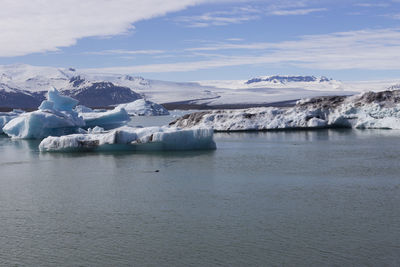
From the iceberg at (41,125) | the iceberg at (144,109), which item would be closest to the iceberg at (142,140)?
the iceberg at (41,125)

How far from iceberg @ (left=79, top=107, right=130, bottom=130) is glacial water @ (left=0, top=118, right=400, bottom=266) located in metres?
14.6

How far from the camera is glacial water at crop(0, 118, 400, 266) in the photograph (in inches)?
225

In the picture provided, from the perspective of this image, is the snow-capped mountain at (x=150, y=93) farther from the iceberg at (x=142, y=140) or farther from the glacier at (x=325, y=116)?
the iceberg at (x=142, y=140)

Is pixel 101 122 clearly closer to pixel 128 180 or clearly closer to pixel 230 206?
pixel 128 180

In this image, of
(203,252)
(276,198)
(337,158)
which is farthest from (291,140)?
(203,252)

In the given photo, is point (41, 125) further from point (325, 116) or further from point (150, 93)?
point (150, 93)

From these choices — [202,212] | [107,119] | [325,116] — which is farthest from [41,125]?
[202,212]

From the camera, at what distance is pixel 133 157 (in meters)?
14.4

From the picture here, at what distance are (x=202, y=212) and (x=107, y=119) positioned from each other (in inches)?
860

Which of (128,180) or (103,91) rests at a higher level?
(103,91)

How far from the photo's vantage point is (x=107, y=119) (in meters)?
28.7

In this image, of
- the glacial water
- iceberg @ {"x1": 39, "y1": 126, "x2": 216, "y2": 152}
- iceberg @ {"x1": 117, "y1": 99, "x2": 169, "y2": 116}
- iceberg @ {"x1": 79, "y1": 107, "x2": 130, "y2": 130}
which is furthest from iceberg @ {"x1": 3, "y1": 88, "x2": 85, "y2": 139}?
iceberg @ {"x1": 117, "y1": 99, "x2": 169, "y2": 116}

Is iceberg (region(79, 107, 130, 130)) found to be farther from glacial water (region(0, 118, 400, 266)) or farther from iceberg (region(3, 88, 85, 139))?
glacial water (region(0, 118, 400, 266))

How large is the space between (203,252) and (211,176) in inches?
199
